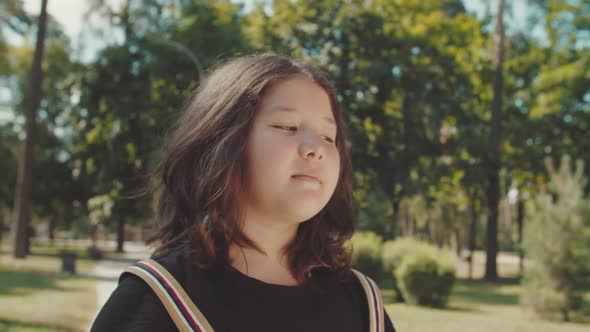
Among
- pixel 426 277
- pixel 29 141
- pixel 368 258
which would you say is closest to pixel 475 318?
pixel 426 277

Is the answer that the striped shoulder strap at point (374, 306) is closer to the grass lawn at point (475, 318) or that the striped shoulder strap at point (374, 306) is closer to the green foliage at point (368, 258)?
the grass lawn at point (475, 318)

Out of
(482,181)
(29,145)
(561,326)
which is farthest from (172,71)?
(561,326)

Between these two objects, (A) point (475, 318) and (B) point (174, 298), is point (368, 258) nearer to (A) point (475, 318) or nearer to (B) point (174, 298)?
(A) point (475, 318)

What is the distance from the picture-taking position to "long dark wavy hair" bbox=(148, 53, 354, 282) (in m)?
1.36

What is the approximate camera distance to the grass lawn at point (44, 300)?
29.1 ft

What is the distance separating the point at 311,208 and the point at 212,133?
31cm

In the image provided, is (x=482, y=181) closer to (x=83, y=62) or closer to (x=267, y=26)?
(x=267, y=26)

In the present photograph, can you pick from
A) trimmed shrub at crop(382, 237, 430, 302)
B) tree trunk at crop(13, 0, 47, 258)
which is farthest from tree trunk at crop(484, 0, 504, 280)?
tree trunk at crop(13, 0, 47, 258)

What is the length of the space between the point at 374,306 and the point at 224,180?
1.60 ft

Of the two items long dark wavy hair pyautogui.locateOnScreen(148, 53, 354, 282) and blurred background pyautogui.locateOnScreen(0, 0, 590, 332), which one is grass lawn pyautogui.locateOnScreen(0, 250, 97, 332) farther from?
long dark wavy hair pyautogui.locateOnScreen(148, 53, 354, 282)

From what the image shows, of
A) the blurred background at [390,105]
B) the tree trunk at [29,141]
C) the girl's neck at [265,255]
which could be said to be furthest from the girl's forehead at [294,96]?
A: the tree trunk at [29,141]

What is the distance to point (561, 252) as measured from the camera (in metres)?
12.3

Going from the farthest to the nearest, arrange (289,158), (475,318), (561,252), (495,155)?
1. (495,155)
2. (561,252)
3. (475,318)
4. (289,158)

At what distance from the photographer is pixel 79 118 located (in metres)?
21.1
